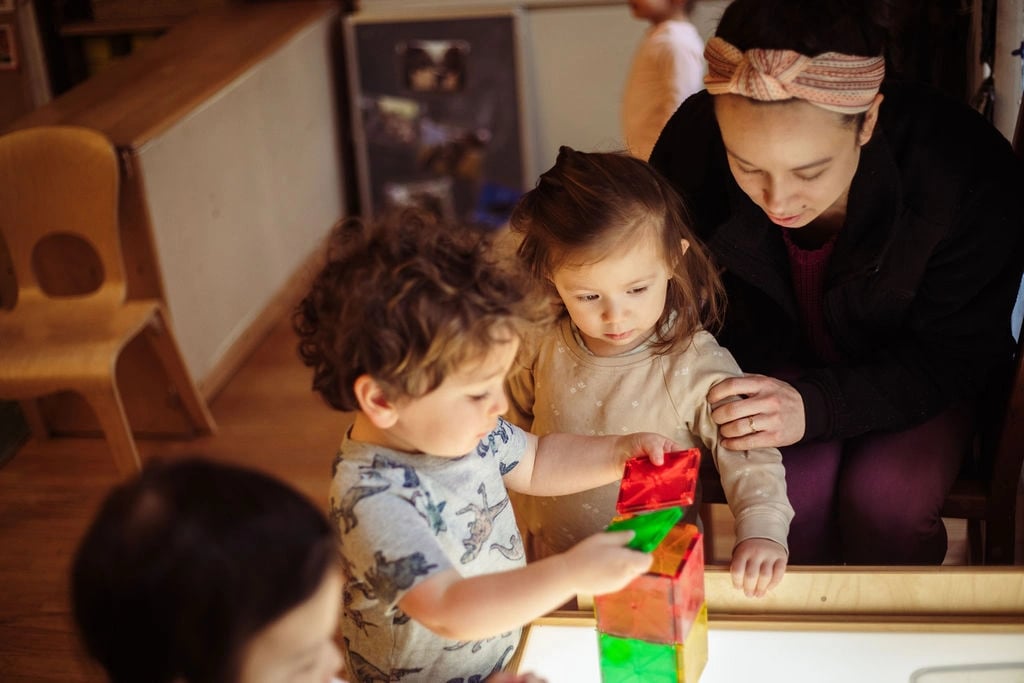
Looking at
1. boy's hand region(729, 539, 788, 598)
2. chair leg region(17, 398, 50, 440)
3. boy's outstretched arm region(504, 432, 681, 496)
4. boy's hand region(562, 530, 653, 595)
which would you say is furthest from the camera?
chair leg region(17, 398, 50, 440)

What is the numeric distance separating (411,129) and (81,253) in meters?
1.62

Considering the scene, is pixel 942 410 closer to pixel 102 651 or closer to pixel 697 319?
pixel 697 319

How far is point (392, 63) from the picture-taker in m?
4.14

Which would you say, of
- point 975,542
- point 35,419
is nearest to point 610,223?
point 975,542

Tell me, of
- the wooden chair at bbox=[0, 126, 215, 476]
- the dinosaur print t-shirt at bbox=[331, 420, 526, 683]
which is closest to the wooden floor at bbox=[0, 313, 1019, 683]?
the wooden chair at bbox=[0, 126, 215, 476]

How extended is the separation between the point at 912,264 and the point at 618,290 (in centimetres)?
46

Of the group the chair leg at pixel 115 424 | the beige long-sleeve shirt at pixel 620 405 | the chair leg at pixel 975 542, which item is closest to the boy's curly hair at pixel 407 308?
the beige long-sleeve shirt at pixel 620 405

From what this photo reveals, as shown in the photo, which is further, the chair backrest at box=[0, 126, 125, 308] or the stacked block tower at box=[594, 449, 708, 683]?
the chair backrest at box=[0, 126, 125, 308]

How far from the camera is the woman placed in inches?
59.3

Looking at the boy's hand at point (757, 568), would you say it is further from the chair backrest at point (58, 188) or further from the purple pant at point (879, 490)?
the chair backrest at point (58, 188)

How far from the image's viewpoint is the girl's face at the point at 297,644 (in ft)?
2.73

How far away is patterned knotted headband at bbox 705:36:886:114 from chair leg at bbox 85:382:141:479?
168cm

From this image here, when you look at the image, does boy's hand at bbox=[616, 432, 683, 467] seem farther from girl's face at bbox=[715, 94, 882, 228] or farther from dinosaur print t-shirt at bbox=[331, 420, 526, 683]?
girl's face at bbox=[715, 94, 882, 228]

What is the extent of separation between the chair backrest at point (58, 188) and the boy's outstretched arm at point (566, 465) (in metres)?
1.72
